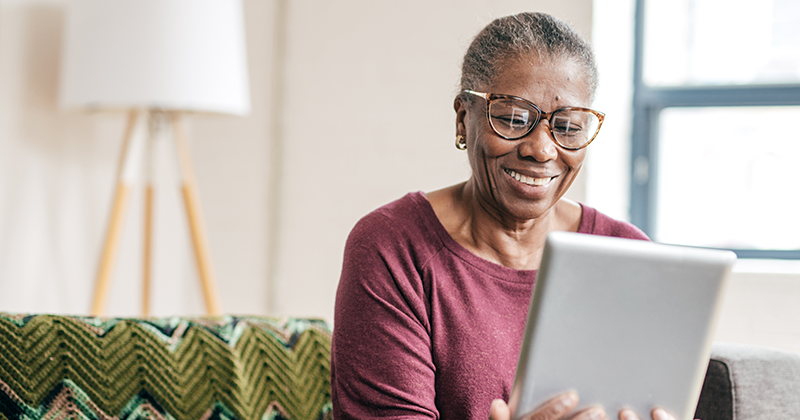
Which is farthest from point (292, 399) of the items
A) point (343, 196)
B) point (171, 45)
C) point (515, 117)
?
point (343, 196)

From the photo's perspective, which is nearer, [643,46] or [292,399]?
[292,399]

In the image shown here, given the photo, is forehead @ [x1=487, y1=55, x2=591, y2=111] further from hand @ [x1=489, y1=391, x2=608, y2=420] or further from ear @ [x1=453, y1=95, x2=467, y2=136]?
hand @ [x1=489, y1=391, x2=608, y2=420]

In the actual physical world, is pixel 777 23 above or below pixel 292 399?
above

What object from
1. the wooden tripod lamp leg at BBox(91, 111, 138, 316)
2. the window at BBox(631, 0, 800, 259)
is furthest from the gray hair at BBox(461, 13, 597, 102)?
the window at BBox(631, 0, 800, 259)

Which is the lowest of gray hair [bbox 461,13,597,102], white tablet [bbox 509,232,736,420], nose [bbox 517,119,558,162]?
white tablet [bbox 509,232,736,420]

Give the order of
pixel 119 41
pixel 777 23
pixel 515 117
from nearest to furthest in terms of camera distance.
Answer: pixel 515 117 → pixel 119 41 → pixel 777 23

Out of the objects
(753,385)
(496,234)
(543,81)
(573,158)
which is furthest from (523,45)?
(753,385)

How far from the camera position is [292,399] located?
122cm

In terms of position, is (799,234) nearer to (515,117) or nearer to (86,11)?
(515,117)

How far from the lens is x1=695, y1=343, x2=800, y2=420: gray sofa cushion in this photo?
1.12m

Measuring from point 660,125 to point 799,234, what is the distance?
625 mm

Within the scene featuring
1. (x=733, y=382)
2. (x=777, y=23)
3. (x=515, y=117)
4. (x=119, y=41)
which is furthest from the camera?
(x=777, y=23)

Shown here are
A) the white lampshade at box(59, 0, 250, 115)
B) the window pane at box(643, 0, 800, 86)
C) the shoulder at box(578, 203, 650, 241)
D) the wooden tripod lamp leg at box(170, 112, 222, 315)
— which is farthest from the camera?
the window pane at box(643, 0, 800, 86)

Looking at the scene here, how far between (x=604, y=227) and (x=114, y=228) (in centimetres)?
142
